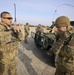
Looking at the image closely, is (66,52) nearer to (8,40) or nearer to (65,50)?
(65,50)

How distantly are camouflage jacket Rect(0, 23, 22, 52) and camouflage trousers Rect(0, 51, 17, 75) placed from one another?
0.11m

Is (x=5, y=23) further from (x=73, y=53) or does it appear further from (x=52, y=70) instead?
(x=52, y=70)

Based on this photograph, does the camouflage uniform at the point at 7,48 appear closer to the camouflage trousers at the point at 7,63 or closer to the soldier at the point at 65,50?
the camouflage trousers at the point at 7,63

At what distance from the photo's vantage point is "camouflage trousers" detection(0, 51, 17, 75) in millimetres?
3730

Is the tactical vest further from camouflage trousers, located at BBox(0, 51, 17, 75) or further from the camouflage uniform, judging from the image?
camouflage trousers, located at BBox(0, 51, 17, 75)

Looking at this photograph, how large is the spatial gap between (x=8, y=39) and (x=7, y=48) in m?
0.20

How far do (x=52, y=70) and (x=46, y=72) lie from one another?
335mm

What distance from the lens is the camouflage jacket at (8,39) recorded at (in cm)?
356

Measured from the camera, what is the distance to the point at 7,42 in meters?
3.65

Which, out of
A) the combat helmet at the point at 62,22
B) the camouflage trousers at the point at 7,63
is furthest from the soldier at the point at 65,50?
the camouflage trousers at the point at 7,63

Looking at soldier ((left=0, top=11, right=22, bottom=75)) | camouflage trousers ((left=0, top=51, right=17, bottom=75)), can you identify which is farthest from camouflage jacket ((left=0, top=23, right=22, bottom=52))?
camouflage trousers ((left=0, top=51, right=17, bottom=75))

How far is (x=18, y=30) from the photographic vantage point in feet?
12.2

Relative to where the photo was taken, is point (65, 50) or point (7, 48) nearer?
point (65, 50)

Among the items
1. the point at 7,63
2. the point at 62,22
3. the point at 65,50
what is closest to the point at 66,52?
the point at 65,50
